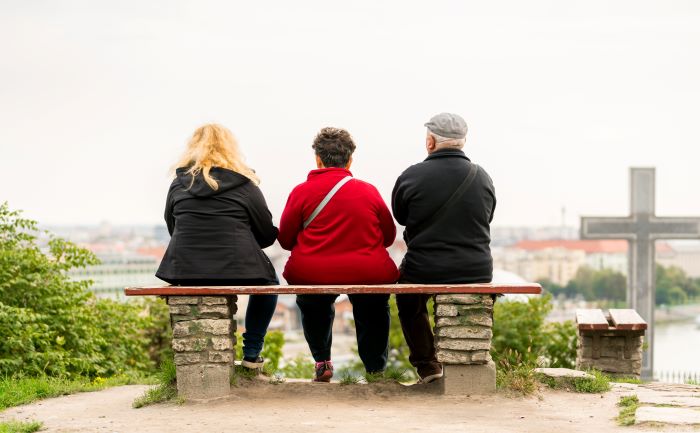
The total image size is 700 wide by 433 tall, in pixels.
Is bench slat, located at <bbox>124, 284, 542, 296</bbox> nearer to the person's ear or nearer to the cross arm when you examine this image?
the person's ear

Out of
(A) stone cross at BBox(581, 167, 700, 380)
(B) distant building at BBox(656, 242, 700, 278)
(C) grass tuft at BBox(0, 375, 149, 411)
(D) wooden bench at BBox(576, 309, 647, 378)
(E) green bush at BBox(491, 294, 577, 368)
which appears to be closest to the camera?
(C) grass tuft at BBox(0, 375, 149, 411)

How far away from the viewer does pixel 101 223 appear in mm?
131375

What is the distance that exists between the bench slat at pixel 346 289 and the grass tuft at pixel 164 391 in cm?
62

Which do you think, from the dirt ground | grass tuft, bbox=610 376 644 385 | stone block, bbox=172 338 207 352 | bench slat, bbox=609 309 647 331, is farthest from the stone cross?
stone block, bbox=172 338 207 352

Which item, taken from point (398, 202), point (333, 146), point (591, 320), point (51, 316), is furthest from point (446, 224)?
point (51, 316)

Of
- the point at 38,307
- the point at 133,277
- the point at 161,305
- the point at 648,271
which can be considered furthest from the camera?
the point at 133,277

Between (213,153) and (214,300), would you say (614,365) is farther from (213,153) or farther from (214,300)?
(213,153)

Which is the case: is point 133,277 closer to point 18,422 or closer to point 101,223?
point 101,223

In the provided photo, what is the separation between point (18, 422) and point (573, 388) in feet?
12.1

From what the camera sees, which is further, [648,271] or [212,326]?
[648,271]

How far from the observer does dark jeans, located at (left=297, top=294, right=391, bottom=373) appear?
22.2 ft

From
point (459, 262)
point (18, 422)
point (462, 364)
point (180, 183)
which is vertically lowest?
point (18, 422)

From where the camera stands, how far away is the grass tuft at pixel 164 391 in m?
6.63

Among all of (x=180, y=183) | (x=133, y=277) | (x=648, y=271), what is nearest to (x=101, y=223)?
(x=133, y=277)
